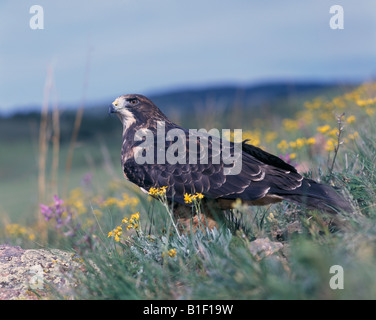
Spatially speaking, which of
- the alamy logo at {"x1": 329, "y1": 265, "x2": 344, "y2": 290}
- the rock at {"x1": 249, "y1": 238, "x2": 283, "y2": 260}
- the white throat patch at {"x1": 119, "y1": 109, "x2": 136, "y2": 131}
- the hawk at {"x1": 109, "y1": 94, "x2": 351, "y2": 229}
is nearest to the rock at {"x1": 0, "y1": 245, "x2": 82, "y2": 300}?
the hawk at {"x1": 109, "y1": 94, "x2": 351, "y2": 229}

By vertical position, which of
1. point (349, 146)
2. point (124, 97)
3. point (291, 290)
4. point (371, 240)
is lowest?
point (291, 290)

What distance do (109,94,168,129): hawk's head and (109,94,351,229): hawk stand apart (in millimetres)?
37

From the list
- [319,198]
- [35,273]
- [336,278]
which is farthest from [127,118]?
[336,278]

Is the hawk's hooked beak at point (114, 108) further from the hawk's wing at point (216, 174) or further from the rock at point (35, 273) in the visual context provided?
the rock at point (35, 273)

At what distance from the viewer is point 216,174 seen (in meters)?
3.78

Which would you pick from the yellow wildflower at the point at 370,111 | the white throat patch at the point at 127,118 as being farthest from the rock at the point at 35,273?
the yellow wildflower at the point at 370,111

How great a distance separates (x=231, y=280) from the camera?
249cm

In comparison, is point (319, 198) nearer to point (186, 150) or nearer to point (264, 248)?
point (264, 248)

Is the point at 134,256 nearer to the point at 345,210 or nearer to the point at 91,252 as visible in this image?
the point at 91,252

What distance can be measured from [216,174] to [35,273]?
1.57 m

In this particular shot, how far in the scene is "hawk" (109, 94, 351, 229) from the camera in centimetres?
354

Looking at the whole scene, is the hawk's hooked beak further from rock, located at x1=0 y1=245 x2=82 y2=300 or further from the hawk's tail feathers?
the hawk's tail feathers
